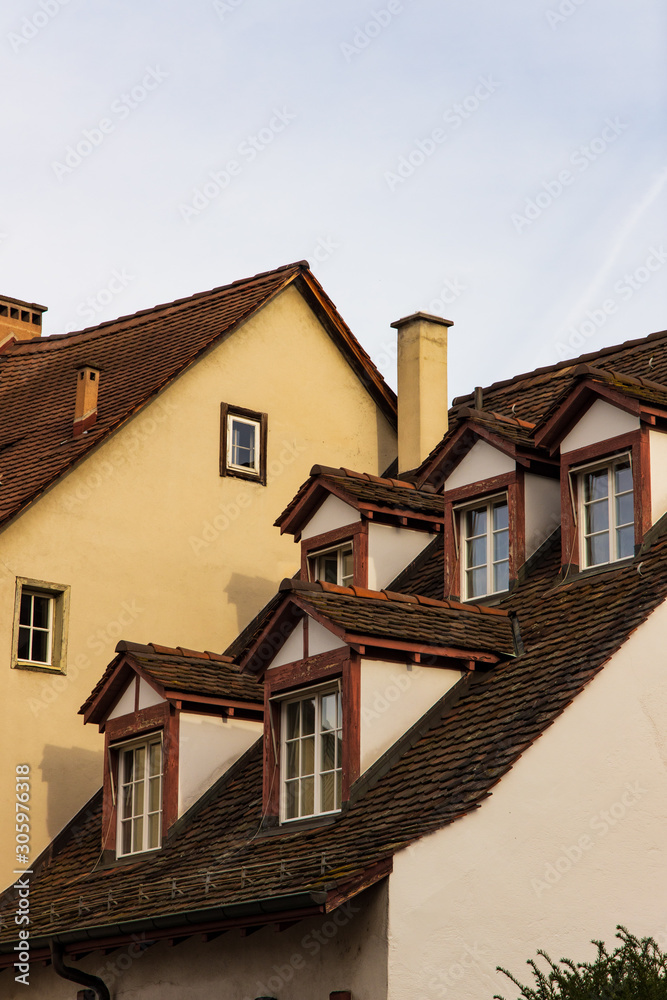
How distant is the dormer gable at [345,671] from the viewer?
1700 cm

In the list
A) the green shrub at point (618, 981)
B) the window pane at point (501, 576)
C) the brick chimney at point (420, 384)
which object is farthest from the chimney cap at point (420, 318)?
the green shrub at point (618, 981)

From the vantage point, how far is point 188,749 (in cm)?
1984

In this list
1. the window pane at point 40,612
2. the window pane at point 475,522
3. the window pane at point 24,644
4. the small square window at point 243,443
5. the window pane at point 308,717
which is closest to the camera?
the window pane at point 308,717

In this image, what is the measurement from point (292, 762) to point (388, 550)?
4708 mm

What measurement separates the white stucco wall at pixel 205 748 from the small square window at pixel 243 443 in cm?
583

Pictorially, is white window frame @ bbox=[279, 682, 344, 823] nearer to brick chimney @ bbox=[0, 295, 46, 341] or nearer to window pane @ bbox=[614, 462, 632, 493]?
window pane @ bbox=[614, 462, 632, 493]

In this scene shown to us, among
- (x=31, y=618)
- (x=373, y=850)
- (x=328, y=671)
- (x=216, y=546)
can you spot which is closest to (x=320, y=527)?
(x=216, y=546)

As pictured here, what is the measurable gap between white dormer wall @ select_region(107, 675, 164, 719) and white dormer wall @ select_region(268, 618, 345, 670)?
2.33 m

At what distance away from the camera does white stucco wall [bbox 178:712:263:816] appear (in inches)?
776

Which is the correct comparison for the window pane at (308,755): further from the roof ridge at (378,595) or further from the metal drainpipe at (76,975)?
the metal drainpipe at (76,975)

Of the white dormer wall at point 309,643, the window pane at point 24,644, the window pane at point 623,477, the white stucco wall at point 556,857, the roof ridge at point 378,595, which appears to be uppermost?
the window pane at point 623,477

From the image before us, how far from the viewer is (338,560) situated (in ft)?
74.0

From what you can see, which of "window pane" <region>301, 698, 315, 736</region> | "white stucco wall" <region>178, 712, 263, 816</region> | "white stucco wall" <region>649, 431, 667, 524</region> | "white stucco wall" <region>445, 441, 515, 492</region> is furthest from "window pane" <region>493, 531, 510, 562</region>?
"white stucco wall" <region>178, 712, 263, 816</region>

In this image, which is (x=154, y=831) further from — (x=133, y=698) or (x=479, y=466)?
(x=479, y=466)
